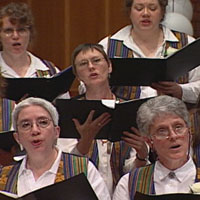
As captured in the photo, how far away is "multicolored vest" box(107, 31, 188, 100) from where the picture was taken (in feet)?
Result: 11.6

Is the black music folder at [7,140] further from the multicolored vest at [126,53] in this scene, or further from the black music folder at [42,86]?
the multicolored vest at [126,53]

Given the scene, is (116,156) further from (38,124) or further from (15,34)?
(15,34)

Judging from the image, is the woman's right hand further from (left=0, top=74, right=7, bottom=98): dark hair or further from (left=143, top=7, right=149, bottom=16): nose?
(left=143, top=7, right=149, bottom=16): nose

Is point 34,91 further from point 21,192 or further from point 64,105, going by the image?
point 21,192

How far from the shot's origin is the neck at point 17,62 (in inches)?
145

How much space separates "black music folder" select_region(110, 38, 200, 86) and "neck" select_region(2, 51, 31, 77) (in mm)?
651

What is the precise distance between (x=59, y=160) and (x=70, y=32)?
268cm

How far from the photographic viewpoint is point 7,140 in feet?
10.0

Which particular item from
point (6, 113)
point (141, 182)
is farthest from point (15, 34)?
point (141, 182)

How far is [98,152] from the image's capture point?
3252mm

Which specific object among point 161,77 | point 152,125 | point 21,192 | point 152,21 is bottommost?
point 21,192

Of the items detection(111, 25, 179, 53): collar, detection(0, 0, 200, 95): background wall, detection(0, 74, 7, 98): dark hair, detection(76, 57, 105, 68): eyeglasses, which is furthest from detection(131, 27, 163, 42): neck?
detection(0, 0, 200, 95): background wall

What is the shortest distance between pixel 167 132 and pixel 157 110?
0.11 meters

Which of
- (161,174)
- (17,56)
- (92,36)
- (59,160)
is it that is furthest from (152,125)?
(92,36)
